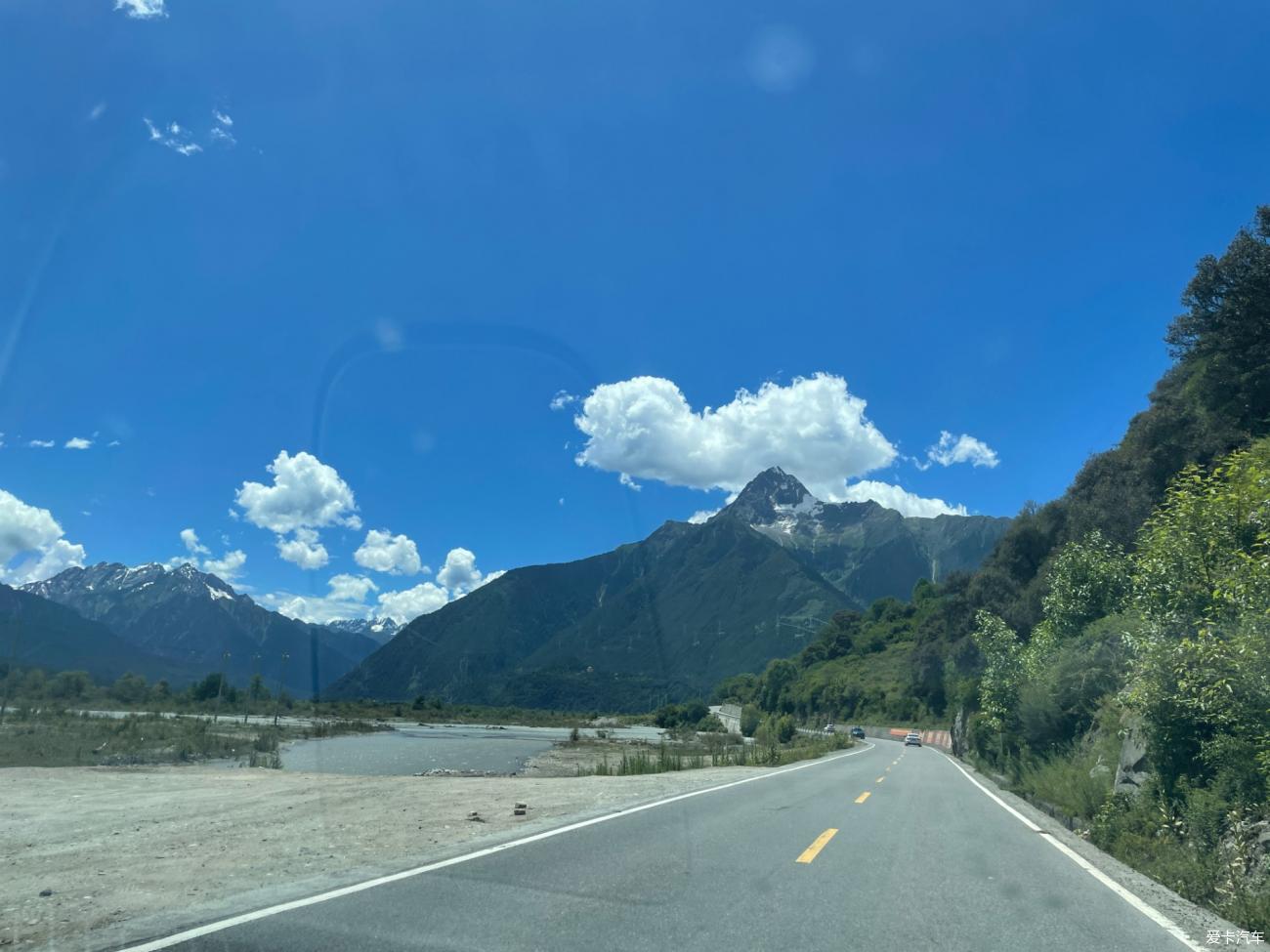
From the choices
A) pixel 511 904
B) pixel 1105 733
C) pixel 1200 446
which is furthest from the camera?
pixel 1200 446

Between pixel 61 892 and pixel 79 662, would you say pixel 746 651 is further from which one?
pixel 61 892

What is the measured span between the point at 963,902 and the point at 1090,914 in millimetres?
1112

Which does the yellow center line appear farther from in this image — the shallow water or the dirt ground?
the shallow water

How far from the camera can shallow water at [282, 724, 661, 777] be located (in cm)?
3391

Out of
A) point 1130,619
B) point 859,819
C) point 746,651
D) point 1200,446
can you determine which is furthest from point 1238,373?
point 746,651

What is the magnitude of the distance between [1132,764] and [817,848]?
7075 mm

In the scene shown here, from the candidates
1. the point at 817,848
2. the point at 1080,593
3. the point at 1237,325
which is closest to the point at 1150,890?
the point at 817,848

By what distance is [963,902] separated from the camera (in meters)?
7.73

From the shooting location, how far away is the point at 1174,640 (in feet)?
40.8

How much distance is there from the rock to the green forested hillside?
6 centimetres

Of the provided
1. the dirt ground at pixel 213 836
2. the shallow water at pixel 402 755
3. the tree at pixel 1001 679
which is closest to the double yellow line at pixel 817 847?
the dirt ground at pixel 213 836

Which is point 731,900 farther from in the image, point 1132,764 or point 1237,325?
point 1237,325

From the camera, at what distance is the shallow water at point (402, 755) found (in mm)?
33906

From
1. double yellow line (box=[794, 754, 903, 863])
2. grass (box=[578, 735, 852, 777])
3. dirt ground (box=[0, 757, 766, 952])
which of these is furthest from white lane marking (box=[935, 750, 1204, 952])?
grass (box=[578, 735, 852, 777])
